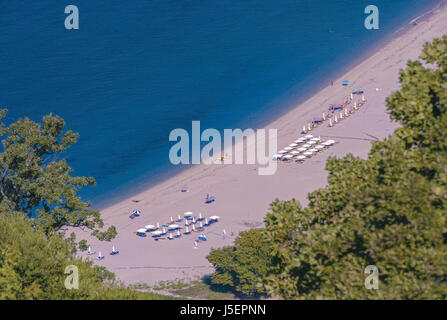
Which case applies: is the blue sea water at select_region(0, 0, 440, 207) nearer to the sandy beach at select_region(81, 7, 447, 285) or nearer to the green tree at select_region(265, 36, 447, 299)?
the sandy beach at select_region(81, 7, 447, 285)

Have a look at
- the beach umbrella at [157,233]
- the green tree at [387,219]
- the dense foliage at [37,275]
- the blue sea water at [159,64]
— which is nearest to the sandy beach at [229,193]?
the beach umbrella at [157,233]

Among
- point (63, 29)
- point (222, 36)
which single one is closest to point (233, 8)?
point (222, 36)

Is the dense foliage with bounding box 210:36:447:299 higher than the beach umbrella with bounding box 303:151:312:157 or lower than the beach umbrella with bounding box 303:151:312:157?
lower

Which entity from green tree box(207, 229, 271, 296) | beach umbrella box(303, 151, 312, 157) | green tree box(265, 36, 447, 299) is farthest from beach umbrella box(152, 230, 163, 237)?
green tree box(265, 36, 447, 299)

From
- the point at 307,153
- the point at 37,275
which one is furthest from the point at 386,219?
the point at 307,153

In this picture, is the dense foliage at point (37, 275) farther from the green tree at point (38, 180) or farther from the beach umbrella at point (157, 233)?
the beach umbrella at point (157, 233)
